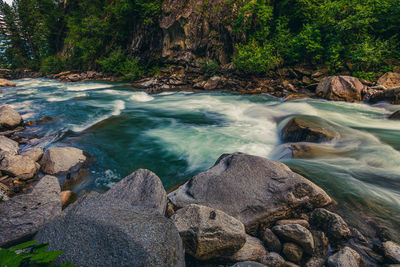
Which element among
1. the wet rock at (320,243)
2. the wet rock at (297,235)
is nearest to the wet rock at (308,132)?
the wet rock at (320,243)

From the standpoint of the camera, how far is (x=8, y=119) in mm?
6609

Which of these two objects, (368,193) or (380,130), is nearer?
(368,193)

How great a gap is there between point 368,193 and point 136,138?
20.0 ft

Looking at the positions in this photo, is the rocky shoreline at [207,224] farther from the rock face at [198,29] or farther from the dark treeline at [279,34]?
the rock face at [198,29]

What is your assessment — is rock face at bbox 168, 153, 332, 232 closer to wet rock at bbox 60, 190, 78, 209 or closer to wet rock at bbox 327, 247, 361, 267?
wet rock at bbox 327, 247, 361, 267

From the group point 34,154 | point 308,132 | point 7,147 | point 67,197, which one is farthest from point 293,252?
point 7,147

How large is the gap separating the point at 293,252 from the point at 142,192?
1928 mm

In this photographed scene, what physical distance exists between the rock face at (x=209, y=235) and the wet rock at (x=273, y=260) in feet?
0.83

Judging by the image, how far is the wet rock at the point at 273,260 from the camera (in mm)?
1946

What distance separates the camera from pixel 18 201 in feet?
8.56

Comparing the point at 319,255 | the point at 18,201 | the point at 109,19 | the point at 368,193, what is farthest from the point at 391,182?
the point at 109,19

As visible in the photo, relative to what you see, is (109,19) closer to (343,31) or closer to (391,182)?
(343,31)

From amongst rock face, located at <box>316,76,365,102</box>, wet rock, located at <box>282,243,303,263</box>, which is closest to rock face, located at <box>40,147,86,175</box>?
wet rock, located at <box>282,243,303,263</box>

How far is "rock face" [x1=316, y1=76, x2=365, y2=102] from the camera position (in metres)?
8.87
